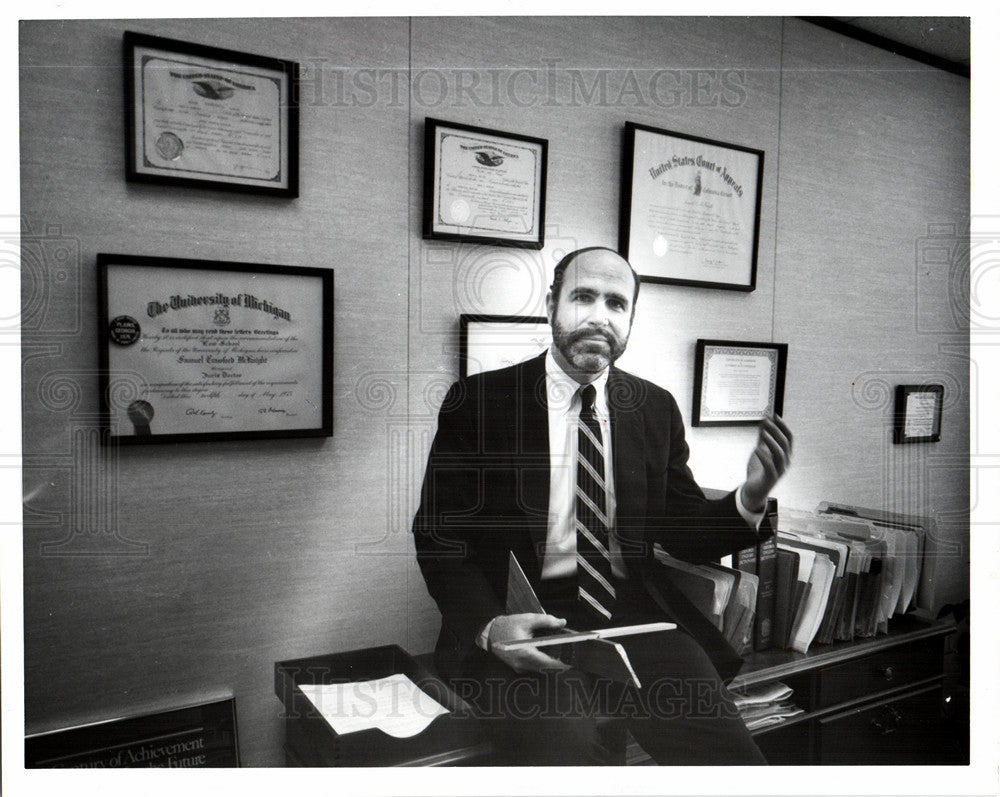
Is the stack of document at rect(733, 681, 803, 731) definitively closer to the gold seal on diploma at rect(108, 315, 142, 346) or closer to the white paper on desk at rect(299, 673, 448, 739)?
the white paper on desk at rect(299, 673, 448, 739)

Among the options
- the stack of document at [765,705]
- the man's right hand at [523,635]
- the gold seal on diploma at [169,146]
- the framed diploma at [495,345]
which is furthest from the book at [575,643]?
the gold seal on diploma at [169,146]

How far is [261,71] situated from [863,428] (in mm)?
1328

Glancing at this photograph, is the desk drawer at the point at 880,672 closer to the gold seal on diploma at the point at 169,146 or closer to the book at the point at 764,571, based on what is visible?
the book at the point at 764,571

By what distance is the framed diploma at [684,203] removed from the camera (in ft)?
3.83

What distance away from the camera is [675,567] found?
3.84 ft

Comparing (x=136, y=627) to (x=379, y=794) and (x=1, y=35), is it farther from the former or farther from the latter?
(x=1, y=35)

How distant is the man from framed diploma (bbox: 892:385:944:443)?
560 mm

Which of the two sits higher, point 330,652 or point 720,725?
point 330,652

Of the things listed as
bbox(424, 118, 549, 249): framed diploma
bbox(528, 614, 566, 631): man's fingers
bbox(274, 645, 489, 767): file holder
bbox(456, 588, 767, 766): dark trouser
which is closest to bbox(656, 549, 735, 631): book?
bbox(456, 588, 767, 766): dark trouser

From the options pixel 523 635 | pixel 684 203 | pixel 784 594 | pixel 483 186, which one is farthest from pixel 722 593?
pixel 483 186

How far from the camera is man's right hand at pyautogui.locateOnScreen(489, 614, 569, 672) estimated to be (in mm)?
1102

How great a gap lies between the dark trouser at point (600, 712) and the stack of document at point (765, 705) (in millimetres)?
70

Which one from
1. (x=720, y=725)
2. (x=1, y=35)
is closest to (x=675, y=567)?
(x=720, y=725)

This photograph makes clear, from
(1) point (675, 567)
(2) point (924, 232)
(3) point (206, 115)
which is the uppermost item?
(3) point (206, 115)
